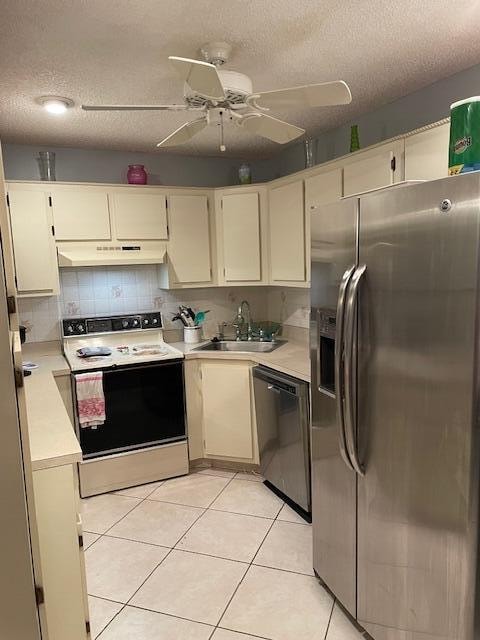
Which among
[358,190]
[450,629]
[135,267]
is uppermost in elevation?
[358,190]

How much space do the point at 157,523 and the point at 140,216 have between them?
213 centimetres

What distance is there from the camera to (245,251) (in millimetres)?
3496

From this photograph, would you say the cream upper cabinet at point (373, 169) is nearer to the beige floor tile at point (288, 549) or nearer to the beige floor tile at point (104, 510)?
the beige floor tile at point (288, 549)

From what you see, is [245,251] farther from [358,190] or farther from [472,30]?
[472,30]

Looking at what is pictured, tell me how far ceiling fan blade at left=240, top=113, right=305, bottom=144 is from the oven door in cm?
170

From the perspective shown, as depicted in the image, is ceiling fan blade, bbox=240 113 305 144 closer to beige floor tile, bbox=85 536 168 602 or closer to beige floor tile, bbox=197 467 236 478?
beige floor tile, bbox=85 536 168 602

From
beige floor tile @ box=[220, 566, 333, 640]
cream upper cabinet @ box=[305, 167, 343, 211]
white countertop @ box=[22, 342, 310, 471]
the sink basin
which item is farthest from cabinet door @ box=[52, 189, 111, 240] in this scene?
beige floor tile @ box=[220, 566, 333, 640]

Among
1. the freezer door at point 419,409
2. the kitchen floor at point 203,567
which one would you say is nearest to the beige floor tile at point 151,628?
the kitchen floor at point 203,567

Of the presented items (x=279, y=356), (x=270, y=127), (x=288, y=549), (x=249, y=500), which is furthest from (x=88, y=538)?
(x=270, y=127)

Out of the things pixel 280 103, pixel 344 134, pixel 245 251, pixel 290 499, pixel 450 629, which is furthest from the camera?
pixel 245 251

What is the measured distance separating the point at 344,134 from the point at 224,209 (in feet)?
3.40

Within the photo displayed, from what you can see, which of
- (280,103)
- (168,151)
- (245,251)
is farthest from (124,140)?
(280,103)

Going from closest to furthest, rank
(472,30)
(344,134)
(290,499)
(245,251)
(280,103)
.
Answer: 1. (280,103)
2. (472,30)
3. (290,499)
4. (344,134)
5. (245,251)

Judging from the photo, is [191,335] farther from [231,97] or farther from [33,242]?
[231,97]
